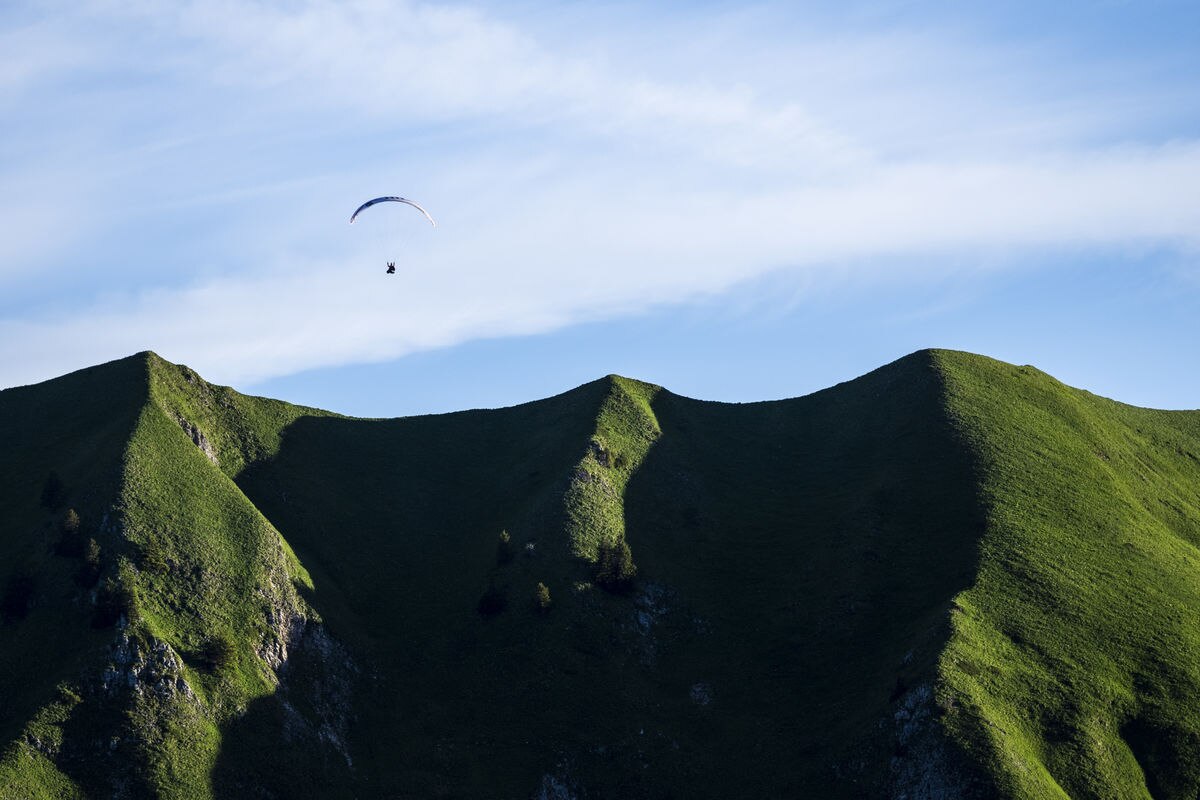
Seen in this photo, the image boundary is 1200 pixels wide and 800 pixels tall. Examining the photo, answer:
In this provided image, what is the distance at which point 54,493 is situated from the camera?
104 m

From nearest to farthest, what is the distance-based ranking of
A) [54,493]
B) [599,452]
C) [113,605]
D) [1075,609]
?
[113,605], [1075,609], [54,493], [599,452]

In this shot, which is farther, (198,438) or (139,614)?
(198,438)

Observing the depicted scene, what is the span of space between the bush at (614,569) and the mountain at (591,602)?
0.32 m

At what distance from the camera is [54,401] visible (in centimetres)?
12650

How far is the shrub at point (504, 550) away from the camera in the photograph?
113375 mm

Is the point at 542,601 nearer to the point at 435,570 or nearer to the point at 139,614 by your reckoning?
the point at 435,570

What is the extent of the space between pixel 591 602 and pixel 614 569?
159 inches

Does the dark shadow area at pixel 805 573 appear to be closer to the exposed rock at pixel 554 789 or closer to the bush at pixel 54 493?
the exposed rock at pixel 554 789

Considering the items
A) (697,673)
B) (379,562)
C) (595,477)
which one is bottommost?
(697,673)

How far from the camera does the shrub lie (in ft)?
372

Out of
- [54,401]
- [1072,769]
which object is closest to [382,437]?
[54,401]

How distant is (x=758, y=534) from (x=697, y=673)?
23.0 metres

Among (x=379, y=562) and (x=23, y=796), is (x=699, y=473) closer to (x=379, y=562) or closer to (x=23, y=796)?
(x=379, y=562)

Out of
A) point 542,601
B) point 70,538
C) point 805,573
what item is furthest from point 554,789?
point 70,538
